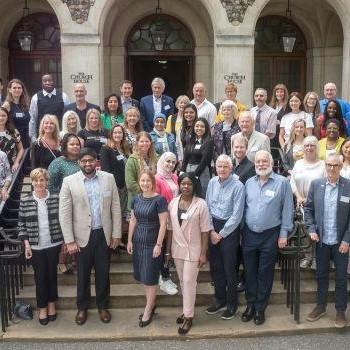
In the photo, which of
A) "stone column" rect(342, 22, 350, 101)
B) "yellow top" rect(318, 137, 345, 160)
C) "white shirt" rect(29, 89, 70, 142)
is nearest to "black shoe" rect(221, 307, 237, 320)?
"yellow top" rect(318, 137, 345, 160)

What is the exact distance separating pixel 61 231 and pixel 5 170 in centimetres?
156

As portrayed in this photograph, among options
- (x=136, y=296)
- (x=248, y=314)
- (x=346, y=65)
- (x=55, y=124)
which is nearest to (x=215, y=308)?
(x=248, y=314)

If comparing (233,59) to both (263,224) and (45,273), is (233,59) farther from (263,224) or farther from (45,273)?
(45,273)

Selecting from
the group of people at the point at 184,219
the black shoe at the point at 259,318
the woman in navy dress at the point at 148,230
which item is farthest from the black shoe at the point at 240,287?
the woman in navy dress at the point at 148,230

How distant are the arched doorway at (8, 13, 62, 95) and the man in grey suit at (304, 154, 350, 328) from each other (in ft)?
32.8

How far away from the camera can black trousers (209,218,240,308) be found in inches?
211

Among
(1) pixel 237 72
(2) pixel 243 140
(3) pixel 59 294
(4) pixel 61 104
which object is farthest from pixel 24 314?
(1) pixel 237 72

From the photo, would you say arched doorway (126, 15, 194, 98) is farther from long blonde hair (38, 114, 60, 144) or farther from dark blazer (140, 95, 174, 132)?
long blonde hair (38, 114, 60, 144)

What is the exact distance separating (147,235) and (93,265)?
2.44 feet

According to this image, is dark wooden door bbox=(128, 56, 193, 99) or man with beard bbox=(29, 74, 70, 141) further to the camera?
dark wooden door bbox=(128, 56, 193, 99)

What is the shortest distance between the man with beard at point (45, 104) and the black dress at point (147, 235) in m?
3.16

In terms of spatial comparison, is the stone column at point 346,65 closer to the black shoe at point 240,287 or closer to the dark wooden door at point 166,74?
the dark wooden door at point 166,74

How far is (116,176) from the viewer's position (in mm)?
6074

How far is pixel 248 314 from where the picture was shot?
5527 millimetres
